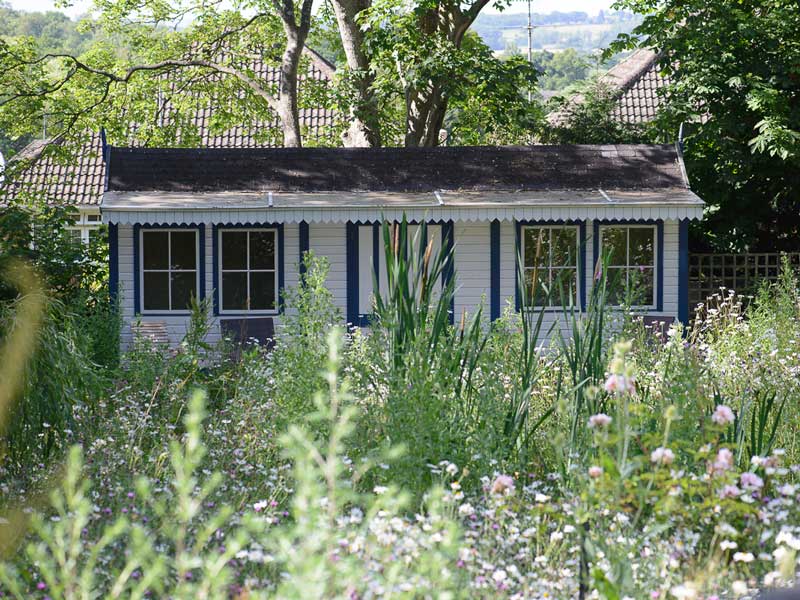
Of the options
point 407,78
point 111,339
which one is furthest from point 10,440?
point 407,78

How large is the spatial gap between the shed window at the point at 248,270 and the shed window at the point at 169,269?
385 millimetres

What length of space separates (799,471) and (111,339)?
7727mm

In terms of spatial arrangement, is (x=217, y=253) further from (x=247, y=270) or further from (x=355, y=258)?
(x=355, y=258)

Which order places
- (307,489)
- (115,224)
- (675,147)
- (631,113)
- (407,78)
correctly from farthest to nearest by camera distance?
(631,113) < (407,78) < (675,147) < (115,224) < (307,489)

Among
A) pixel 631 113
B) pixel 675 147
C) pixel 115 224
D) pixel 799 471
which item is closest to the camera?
pixel 799 471

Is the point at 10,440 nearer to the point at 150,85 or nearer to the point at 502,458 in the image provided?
the point at 502,458

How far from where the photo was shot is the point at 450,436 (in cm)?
562

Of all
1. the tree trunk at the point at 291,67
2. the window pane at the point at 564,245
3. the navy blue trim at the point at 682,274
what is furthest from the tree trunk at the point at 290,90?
the navy blue trim at the point at 682,274

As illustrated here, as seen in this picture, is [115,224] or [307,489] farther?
[115,224]

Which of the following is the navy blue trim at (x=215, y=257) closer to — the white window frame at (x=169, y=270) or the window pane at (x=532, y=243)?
the white window frame at (x=169, y=270)

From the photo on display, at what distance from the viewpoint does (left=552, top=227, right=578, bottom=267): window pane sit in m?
14.4

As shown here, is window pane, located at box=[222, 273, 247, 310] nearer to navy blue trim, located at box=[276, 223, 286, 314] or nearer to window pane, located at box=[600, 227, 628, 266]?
navy blue trim, located at box=[276, 223, 286, 314]

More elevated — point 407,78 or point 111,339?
point 407,78

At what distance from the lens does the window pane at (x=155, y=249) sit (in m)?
14.2
